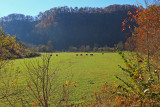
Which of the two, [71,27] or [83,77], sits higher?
[71,27]

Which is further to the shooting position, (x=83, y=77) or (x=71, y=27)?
(x=71, y=27)

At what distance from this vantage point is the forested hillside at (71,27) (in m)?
108

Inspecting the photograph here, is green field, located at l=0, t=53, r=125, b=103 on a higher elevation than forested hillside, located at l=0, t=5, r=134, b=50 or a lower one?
lower

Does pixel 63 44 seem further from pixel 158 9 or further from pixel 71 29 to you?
pixel 158 9

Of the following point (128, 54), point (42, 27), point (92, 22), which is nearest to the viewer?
point (128, 54)

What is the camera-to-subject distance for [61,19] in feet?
412

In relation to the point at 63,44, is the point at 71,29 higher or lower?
higher

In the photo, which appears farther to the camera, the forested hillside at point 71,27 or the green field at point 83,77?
the forested hillside at point 71,27

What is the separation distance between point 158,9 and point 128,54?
2.63m

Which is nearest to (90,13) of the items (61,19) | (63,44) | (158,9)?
(61,19)

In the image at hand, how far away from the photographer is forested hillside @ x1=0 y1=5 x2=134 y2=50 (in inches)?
4257

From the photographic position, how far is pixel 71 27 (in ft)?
405

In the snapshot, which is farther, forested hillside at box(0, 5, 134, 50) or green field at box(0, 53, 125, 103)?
forested hillside at box(0, 5, 134, 50)

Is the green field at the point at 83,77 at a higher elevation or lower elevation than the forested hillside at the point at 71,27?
lower
